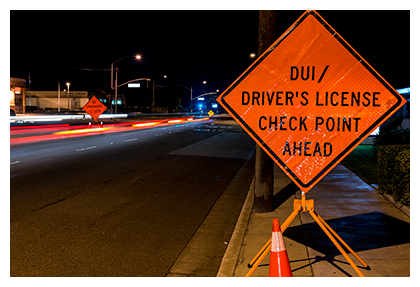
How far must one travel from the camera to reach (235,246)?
5449 mm

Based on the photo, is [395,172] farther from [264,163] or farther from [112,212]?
[112,212]

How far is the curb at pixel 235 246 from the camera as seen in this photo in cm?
465

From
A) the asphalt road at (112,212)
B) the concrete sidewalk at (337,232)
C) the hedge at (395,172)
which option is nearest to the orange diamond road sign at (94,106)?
the asphalt road at (112,212)

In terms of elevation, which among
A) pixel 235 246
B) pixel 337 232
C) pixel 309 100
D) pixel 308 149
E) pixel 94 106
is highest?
pixel 94 106

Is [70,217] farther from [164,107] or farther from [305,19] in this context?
[164,107]

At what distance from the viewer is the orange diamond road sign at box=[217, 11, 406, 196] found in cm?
432

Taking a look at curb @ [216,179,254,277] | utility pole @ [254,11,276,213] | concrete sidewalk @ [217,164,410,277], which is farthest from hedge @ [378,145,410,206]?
curb @ [216,179,254,277]

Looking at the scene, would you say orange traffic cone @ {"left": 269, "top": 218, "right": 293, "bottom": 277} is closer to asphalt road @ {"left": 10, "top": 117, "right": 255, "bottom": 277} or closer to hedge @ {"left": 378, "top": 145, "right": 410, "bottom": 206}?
asphalt road @ {"left": 10, "top": 117, "right": 255, "bottom": 277}

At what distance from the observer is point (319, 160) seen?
446 cm

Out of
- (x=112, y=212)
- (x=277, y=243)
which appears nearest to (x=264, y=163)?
(x=112, y=212)

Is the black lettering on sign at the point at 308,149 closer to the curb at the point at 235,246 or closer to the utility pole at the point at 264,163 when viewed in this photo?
→ the curb at the point at 235,246

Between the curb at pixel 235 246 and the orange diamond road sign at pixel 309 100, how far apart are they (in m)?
1.34

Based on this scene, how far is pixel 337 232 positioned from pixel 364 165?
25.3ft
